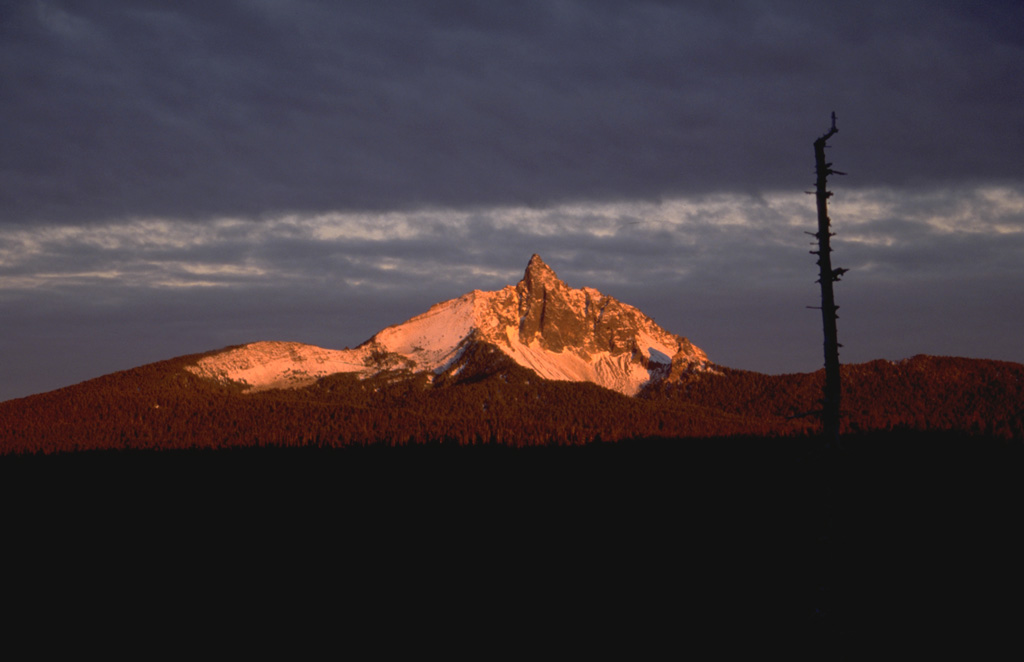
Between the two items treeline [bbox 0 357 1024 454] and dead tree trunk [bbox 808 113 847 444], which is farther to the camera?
treeline [bbox 0 357 1024 454]

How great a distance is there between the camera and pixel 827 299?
711 inches

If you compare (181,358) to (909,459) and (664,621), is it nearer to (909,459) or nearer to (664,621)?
(664,621)

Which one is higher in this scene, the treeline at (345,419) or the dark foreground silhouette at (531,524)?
the treeline at (345,419)

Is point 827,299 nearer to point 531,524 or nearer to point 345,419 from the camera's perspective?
point 531,524

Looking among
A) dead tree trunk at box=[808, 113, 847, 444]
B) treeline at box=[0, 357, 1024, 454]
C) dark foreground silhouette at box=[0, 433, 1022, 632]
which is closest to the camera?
dead tree trunk at box=[808, 113, 847, 444]

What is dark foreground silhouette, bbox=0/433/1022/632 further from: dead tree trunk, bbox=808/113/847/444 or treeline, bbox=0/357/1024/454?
dead tree trunk, bbox=808/113/847/444

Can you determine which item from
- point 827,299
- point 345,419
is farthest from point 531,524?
point 827,299

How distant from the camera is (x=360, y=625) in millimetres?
72062

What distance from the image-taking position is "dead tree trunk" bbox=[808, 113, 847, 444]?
17.4m

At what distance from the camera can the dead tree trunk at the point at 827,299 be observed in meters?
17.4

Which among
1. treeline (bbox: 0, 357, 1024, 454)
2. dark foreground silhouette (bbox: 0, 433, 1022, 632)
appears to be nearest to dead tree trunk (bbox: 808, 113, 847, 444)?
dark foreground silhouette (bbox: 0, 433, 1022, 632)

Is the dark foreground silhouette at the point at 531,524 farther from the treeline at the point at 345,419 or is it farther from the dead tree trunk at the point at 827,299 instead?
the dead tree trunk at the point at 827,299

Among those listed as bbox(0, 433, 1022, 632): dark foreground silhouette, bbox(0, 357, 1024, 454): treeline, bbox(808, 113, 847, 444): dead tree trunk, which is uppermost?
bbox(808, 113, 847, 444): dead tree trunk

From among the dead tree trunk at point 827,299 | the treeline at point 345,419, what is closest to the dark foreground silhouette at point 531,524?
the treeline at point 345,419
